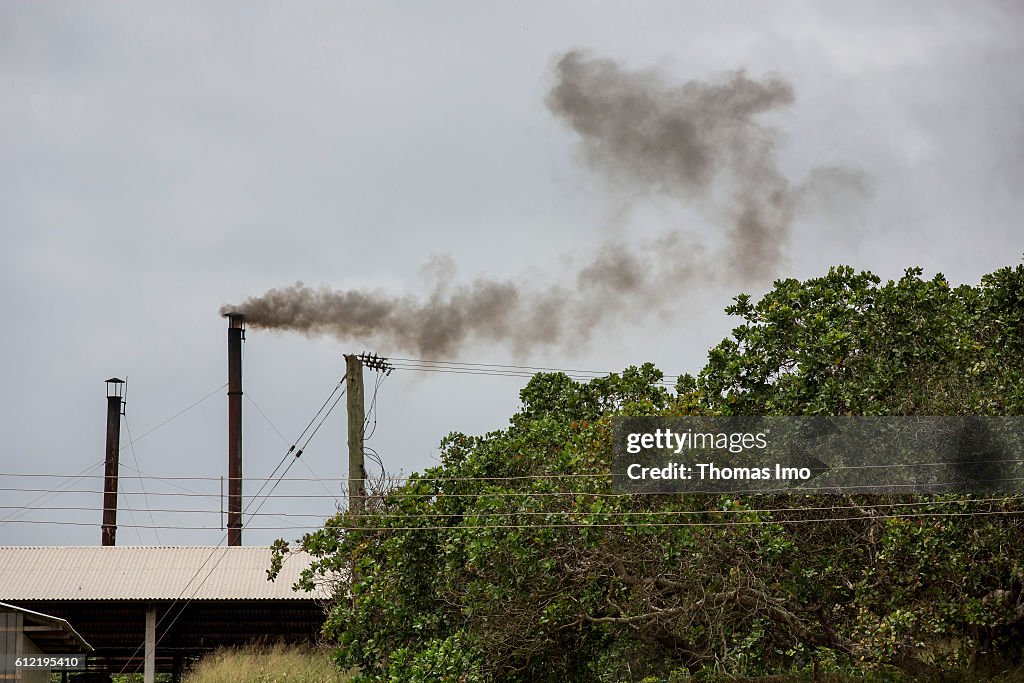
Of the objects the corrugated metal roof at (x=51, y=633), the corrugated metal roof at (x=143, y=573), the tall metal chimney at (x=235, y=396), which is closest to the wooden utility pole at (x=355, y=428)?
the corrugated metal roof at (x=51, y=633)

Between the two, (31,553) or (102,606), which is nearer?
(102,606)

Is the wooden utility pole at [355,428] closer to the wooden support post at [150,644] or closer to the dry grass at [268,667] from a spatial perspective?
the dry grass at [268,667]

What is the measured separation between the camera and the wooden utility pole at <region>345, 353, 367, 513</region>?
2217cm

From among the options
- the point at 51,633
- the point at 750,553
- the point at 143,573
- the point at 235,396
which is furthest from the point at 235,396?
the point at 750,553

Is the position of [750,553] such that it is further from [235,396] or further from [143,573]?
[235,396]

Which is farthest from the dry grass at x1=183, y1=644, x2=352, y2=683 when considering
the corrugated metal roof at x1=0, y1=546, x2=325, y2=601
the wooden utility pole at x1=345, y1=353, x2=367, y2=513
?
the wooden utility pole at x1=345, y1=353, x2=367, y2=513

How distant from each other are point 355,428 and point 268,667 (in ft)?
31.0

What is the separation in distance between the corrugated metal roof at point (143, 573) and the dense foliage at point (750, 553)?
1253 centimetres

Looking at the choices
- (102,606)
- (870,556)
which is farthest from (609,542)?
(102,606)

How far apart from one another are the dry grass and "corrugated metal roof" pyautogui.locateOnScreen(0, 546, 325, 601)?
70.2 inches

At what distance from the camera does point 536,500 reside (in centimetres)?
2061

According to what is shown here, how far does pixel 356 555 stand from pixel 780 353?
871cm

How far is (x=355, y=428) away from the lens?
22.6 metres

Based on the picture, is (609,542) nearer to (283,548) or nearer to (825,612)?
(825,612)
